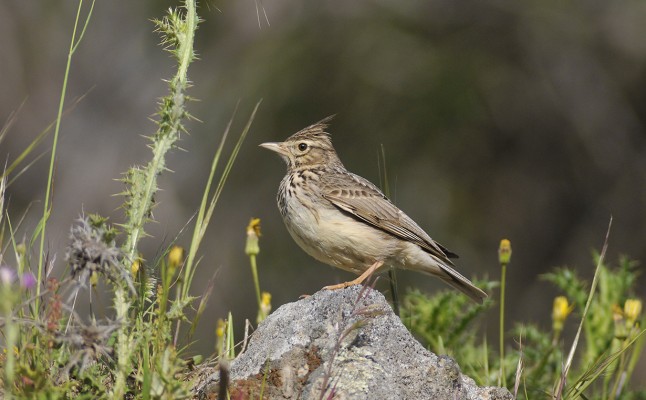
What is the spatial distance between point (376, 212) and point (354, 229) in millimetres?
322

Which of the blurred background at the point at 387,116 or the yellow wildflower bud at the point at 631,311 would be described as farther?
the blurred background at the point at 387,116

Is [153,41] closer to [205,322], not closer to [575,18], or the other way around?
[205,322]

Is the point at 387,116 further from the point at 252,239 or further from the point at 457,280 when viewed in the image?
the point at 252,239

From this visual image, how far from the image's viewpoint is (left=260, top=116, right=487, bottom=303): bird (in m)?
5.19

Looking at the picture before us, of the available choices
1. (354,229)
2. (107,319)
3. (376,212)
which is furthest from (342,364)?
(376,212)

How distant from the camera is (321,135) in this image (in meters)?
6.03

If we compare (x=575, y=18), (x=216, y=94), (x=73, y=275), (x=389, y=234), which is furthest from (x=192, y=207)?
(x=73, y=275)

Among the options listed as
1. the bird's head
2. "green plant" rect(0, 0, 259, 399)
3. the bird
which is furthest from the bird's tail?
"green plant" rect(0, 0, 259, 399)

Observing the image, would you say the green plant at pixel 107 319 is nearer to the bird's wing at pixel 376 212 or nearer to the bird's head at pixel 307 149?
the bird's wing at pixel 376 212

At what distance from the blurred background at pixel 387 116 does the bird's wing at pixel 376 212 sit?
162 inches

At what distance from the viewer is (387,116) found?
1022 centimetres

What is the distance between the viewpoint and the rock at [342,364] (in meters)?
3.34

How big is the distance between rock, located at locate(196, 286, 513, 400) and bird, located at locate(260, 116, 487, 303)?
1.42 meters

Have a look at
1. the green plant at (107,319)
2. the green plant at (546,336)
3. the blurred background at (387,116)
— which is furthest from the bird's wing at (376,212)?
the blurred background at (387,116)
